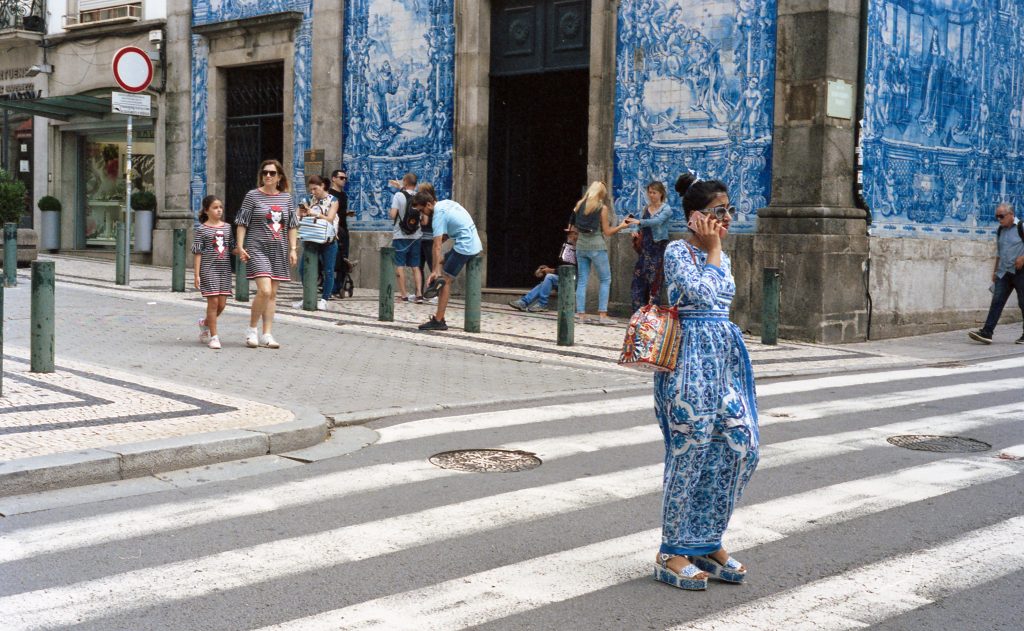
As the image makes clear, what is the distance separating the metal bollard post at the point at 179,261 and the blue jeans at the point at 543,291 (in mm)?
5044

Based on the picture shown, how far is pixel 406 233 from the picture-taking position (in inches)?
654

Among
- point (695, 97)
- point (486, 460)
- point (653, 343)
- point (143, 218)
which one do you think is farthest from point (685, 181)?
point (143, 218)

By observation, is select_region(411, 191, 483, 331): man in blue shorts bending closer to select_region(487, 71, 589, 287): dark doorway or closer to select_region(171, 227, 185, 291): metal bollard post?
select_region(487, 71, 589, 287): dark doorway

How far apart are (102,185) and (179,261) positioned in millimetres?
11186

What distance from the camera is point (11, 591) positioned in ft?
14.4

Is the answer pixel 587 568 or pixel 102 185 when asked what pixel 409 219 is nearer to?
pixel 587 568

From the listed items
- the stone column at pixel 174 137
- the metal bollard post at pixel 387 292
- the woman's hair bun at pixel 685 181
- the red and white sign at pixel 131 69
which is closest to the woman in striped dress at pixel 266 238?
the metal bollard post at pixel 387 292

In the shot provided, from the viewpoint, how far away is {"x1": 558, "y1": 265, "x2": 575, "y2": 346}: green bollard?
12625mm

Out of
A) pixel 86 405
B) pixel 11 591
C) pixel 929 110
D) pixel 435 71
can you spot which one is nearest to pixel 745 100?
pixel 929 110

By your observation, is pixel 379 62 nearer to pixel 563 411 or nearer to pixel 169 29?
pixel 169 29

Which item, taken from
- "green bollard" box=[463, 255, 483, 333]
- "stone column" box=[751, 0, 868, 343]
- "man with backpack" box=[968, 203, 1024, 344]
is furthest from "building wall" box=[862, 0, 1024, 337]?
"green bollard" box=[463, 255, 483, 333]

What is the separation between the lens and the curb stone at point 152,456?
5898 mm

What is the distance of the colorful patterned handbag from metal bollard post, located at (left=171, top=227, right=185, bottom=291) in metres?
13.2

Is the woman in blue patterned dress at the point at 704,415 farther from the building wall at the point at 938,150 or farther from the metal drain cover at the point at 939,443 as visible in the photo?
the building wall at the point at 938,150
